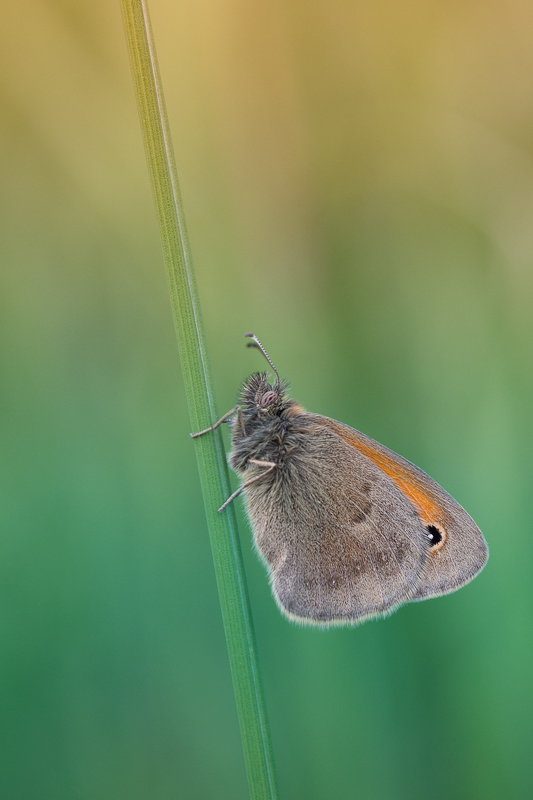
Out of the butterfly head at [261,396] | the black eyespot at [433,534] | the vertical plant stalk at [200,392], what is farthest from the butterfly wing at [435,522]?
the vertical plant stalk at [200,392]

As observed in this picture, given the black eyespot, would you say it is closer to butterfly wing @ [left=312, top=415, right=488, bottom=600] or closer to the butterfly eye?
butterfly wing @ [left=312, top=415, right=488, bottom=600]

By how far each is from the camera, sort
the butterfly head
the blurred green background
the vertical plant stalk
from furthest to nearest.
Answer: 1. the butterfly head
2. the blurred green background
3. the vertical plant stalk

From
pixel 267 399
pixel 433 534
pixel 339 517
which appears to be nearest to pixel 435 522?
pixel 433 534

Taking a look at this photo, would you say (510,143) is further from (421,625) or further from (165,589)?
(165,589)

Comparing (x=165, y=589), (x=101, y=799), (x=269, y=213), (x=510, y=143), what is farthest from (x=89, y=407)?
(x=510, y=143)

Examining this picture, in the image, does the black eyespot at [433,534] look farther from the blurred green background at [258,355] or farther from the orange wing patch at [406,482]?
the blurred green background at [258,355]

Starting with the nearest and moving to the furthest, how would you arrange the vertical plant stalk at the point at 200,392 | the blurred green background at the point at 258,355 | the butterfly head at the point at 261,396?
1. the vertical plant stalk at the point at 200,392
2. the blurred green background at the point at 258,355
3. the butterfly head at the point at 261,396

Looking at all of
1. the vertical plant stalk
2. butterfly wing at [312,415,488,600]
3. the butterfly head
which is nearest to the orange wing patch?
butterfly wing at [312,415,488,600]

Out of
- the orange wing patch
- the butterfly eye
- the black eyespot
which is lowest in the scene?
the black eyespot
